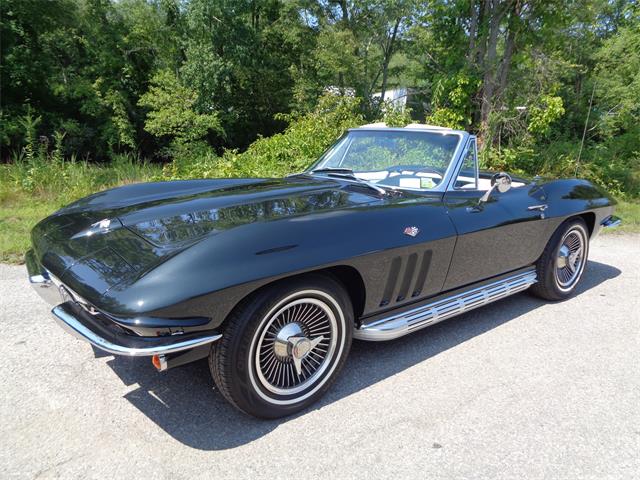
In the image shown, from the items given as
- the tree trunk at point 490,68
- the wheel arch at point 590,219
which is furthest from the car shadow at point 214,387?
the tree trunk at point 490,68

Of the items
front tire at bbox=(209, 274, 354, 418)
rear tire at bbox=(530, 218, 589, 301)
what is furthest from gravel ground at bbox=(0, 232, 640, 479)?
rear tire at bbox=(530, 218, 589, 301)

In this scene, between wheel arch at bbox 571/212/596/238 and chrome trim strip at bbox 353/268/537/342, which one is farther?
wheel arch at bbox 571/212/596/238

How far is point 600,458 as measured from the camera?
7.00 ft

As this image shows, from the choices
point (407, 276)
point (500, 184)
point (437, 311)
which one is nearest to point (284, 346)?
point (407, 276)

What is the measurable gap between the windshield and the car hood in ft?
0.99

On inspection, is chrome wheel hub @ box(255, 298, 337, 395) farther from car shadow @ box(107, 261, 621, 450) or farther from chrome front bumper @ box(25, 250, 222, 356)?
chrome front bumper @ box(25, 250, 222, 356)

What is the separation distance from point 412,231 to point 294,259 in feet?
2.80

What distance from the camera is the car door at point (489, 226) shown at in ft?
10.1

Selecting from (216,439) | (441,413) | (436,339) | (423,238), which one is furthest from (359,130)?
(216,439)

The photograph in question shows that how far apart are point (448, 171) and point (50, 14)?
65.7ft

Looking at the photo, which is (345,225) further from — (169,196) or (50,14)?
(50,14)

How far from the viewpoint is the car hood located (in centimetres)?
216

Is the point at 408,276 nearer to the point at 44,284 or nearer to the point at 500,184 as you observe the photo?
the point at 500,184

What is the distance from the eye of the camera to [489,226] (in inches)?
128
